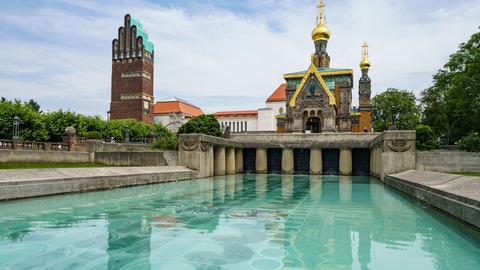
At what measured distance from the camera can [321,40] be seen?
242 ft

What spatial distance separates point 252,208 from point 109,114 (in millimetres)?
92828

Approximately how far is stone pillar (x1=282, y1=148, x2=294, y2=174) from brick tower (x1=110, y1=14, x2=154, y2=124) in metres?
56.3

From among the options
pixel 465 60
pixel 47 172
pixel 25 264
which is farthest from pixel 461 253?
pixel 465 60

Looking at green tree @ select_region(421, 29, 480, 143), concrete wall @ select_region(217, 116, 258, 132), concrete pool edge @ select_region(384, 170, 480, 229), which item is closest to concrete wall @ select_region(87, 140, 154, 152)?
concrete pool edge @ select_region(384, 170, 480, 229)

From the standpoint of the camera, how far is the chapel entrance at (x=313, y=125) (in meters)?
64.0

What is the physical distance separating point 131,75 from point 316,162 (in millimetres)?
65367

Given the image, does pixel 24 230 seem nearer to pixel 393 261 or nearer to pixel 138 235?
pixel 138 235

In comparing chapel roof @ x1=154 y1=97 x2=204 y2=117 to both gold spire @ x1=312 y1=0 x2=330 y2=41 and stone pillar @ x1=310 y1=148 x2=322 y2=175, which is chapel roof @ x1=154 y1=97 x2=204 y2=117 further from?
stone pillar @ x1=310 y1=148 x2=322 y2=175

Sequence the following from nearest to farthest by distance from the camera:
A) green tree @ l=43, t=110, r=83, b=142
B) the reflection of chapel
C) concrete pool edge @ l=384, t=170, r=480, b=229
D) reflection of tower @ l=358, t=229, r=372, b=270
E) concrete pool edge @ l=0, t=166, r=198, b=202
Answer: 1. reflection of tower @ l=358, t=229, r=372, b=270
2. concrete pool edge @ l=384, t=170, r=480, b=229
3. concrete pool edge @ l=0, t=166, r=198, b=202
4. green tree @ l=43, t=110, r=83, b=142
5. the reflection of chapel

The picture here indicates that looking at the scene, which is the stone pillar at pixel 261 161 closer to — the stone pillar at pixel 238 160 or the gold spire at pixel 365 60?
the stone pillar at pixel 238 160

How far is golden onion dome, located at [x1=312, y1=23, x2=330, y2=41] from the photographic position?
7300cm

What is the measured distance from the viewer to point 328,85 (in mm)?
67000

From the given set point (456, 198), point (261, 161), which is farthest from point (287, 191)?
point (261, 161)

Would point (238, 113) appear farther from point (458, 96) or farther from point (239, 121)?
point (458, 96)
